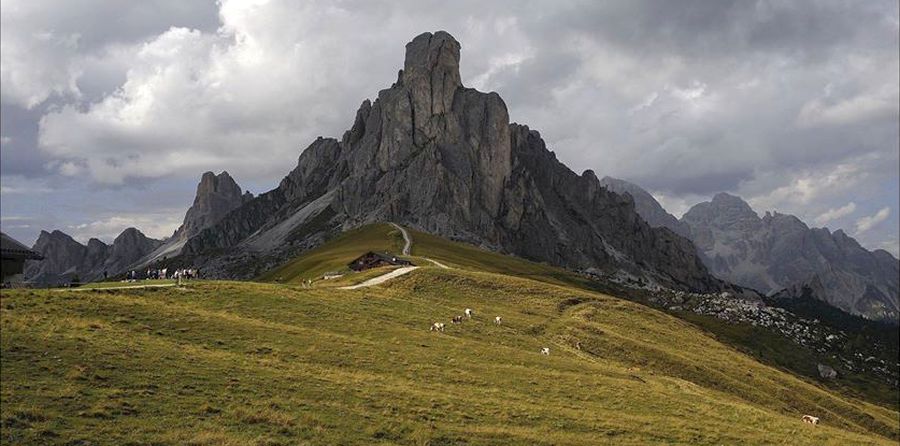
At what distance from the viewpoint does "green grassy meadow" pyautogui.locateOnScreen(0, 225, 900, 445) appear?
26.8m

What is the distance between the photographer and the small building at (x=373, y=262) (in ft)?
323

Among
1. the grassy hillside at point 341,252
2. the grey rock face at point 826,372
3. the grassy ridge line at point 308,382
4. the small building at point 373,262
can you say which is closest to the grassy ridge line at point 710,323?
the grassy hillside at point 341,252

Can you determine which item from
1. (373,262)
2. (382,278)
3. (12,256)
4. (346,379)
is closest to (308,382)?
(346,379)

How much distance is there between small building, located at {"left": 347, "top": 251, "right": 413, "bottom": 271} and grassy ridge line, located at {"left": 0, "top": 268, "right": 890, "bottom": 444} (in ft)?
136

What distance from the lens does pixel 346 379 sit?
114 feet

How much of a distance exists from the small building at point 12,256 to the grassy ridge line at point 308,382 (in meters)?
2.16

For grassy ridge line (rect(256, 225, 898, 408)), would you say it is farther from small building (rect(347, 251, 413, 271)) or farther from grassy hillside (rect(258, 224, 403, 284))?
small building (rect(347, 251, 413, 271))

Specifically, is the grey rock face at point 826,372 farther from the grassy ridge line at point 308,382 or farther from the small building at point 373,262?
the small building at point 373,262

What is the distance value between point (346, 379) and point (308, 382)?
2.37 meters

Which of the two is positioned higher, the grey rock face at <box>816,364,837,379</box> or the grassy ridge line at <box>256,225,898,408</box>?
the grassy ridge line at <box>256,225,898,408</box>

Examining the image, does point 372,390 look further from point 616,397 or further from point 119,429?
point 616,397

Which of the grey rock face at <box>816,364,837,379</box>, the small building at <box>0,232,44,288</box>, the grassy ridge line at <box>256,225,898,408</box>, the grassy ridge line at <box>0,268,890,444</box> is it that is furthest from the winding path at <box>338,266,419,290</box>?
the grey rock face at <box>816,364,837,379</box>

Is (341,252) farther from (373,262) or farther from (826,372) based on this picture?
(826,372)

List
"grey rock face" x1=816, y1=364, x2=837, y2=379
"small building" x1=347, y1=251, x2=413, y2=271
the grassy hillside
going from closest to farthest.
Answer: "small building" x1=347, y1=251, x2=413, y2=271 → "grey rock face" x1=816, y1=364, x2=837, y2=379 → the grassy hillside
